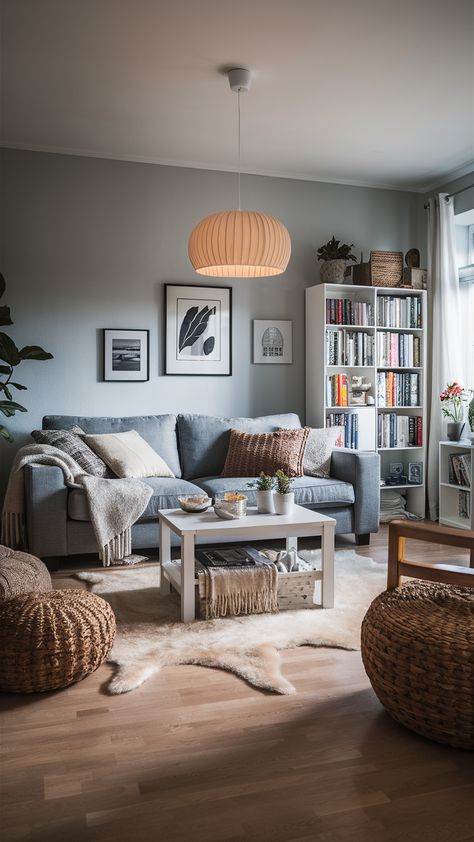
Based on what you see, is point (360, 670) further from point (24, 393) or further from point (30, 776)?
point (24, 393)

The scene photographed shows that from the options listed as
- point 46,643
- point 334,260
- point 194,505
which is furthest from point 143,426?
point 46,643

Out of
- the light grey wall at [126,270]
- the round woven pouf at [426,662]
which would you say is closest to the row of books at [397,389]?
the light grey wall at [126,270]

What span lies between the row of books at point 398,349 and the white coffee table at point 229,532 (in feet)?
7.94

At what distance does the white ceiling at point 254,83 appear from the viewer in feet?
10.7

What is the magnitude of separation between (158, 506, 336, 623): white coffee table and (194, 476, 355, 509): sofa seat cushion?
85cm

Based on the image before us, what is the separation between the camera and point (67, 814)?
175 cm

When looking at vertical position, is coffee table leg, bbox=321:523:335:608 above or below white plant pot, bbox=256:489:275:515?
below

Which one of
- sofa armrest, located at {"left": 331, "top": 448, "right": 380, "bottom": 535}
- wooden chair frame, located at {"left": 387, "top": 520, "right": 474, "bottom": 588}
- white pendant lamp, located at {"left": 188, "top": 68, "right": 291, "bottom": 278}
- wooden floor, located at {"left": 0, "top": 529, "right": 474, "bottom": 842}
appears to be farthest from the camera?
sofa armrest, located at {"left": 331, "top": 448, "right": 380, "bottom": 535}

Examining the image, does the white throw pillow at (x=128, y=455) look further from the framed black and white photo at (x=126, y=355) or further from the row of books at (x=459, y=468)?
the row of books at (x=459, y=468)

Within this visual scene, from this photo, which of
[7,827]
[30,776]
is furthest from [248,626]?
[7,827]

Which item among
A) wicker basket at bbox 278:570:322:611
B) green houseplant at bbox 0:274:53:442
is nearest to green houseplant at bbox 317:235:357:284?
green houseplant at bbox 0:274:53:442

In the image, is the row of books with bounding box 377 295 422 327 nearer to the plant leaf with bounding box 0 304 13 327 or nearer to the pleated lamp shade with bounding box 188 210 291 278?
the pleated lamp shade with bounding box 188 210 291 278

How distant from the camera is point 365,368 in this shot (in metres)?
5.64

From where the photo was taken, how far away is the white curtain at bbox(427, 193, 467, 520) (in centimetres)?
556
